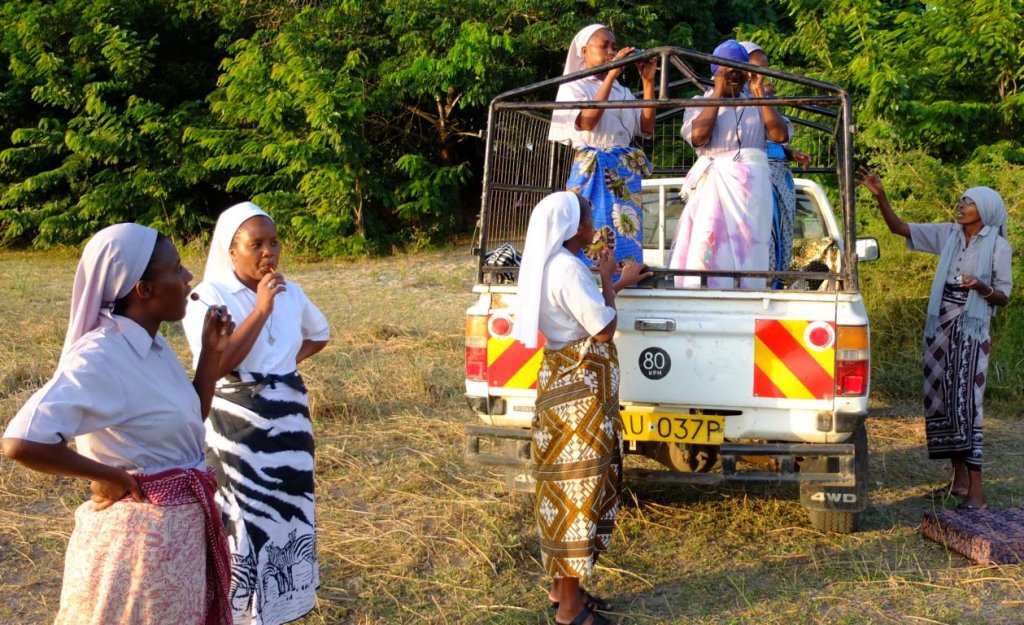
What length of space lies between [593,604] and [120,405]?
7.01 ft

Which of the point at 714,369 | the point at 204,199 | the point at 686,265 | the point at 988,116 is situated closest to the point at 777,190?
the point at 686,265

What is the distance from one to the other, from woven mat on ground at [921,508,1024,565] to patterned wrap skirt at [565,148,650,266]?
6.05ft

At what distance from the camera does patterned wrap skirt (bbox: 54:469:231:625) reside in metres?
2.29

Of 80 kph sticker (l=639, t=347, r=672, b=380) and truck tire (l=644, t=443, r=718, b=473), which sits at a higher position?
80 kph sticker (l=639, t=347, r=672, b=380)

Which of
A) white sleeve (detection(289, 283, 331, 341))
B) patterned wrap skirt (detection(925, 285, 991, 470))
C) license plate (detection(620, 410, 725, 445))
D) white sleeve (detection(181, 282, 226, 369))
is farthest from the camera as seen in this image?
patterned wrap skirt (detection(925, 285, 991, 470))

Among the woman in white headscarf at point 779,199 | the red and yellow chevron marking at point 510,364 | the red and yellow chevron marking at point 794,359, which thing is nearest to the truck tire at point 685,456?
the red and yellow chevron marking at point 794,359

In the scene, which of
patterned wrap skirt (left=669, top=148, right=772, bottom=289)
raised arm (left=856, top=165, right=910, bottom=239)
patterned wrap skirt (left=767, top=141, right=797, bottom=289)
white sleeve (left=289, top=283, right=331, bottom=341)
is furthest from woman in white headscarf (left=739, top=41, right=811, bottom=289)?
white sleeve (left=289, top=283, right=331, bottom=341)

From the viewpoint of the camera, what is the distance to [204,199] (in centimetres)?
1642

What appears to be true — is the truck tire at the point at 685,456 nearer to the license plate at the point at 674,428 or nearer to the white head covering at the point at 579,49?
the license plate at the point at 674,428

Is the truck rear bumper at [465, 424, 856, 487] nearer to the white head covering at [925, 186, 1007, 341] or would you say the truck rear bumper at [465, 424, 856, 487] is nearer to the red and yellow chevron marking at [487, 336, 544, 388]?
the red and yellow chevron marking at [487, 336, 544, 388]

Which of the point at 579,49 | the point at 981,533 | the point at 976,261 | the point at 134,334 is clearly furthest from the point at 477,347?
the point at 976,261

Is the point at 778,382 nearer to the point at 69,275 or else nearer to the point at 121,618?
the point at 121,618

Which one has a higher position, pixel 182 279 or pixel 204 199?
pixel 204 199

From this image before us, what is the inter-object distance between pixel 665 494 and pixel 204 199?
13.0 meters
